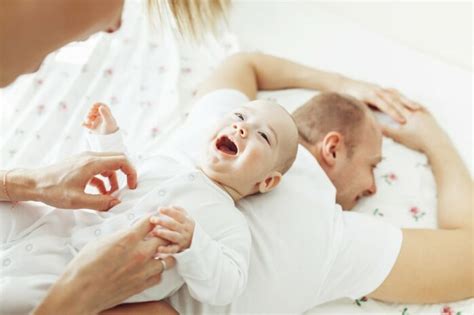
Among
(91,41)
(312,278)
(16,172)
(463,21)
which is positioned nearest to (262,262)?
(312,278)

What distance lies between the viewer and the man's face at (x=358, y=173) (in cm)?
159

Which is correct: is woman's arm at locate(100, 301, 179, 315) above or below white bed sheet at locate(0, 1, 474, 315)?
below

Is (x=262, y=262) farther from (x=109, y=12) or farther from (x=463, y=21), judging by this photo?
(x=463, y=21)

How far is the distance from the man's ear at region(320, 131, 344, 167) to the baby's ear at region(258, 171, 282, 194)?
23 centimetres

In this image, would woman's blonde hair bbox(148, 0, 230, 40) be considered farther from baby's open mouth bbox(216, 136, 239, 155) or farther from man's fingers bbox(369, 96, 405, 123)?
man's fingers bbox(369, 96, 405, 123)

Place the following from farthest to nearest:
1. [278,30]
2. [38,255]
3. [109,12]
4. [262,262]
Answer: [278,30]
[262,262]
[38,255]
[109,12]

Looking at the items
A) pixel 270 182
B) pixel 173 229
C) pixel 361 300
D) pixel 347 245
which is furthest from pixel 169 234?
pixel 361 300

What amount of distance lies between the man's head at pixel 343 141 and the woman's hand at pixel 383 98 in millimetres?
219

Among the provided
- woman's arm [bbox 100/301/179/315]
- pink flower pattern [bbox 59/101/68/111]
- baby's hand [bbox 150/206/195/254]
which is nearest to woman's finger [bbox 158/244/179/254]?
baby's hand [bbox 150/206/195/254]

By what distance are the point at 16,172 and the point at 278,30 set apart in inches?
48.7

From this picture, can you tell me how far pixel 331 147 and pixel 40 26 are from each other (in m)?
0.87

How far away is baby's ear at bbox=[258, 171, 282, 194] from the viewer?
138 centimetres

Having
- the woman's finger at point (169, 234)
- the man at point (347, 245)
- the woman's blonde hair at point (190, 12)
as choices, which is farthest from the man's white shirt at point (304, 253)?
the woman's blonde hair at point (190, 12)

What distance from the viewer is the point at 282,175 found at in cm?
142
